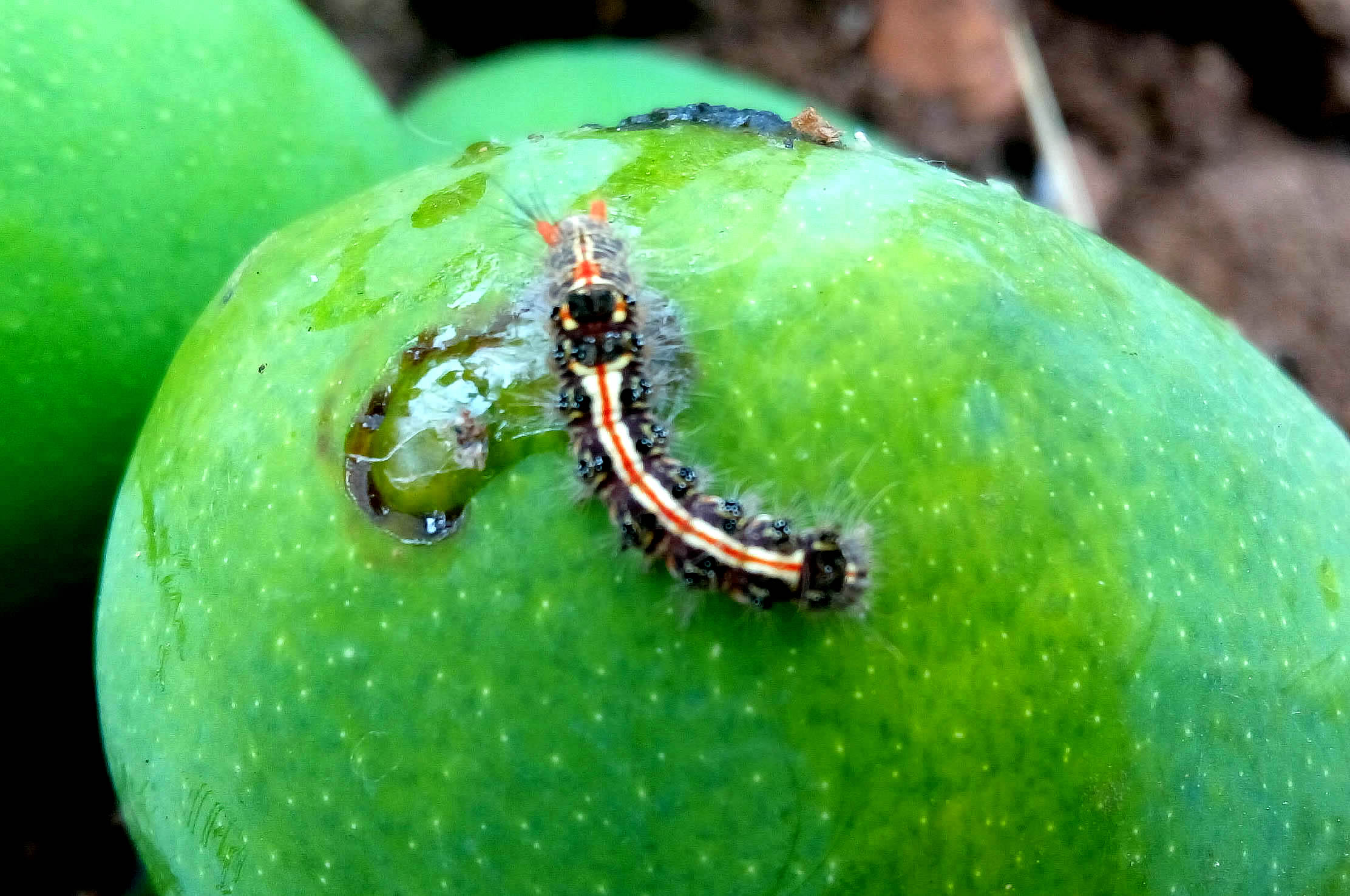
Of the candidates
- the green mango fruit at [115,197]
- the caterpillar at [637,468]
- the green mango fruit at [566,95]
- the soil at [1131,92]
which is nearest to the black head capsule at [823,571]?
the caterpillar at [637,468]

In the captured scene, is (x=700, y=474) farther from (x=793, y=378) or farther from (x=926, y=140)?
(x=926, y=140)

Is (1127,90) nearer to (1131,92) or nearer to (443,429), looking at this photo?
(1131,92)

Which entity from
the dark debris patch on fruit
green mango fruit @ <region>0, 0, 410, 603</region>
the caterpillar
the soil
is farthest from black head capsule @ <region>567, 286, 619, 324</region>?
the soil

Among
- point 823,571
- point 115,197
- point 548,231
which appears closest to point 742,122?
point 548,231

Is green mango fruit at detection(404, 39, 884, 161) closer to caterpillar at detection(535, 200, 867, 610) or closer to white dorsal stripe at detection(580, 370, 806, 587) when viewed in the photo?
caterpillar at detection(535, 200, 867, 610)

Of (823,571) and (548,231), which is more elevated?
(548,231)

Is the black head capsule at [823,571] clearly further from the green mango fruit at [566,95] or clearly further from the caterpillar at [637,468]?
the green mango fruit at [566,95]

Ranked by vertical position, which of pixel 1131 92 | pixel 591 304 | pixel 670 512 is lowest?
pixel 1131 92

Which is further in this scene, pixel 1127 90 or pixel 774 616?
pixel 1127 90

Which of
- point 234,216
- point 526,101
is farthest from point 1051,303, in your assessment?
point 526,101
